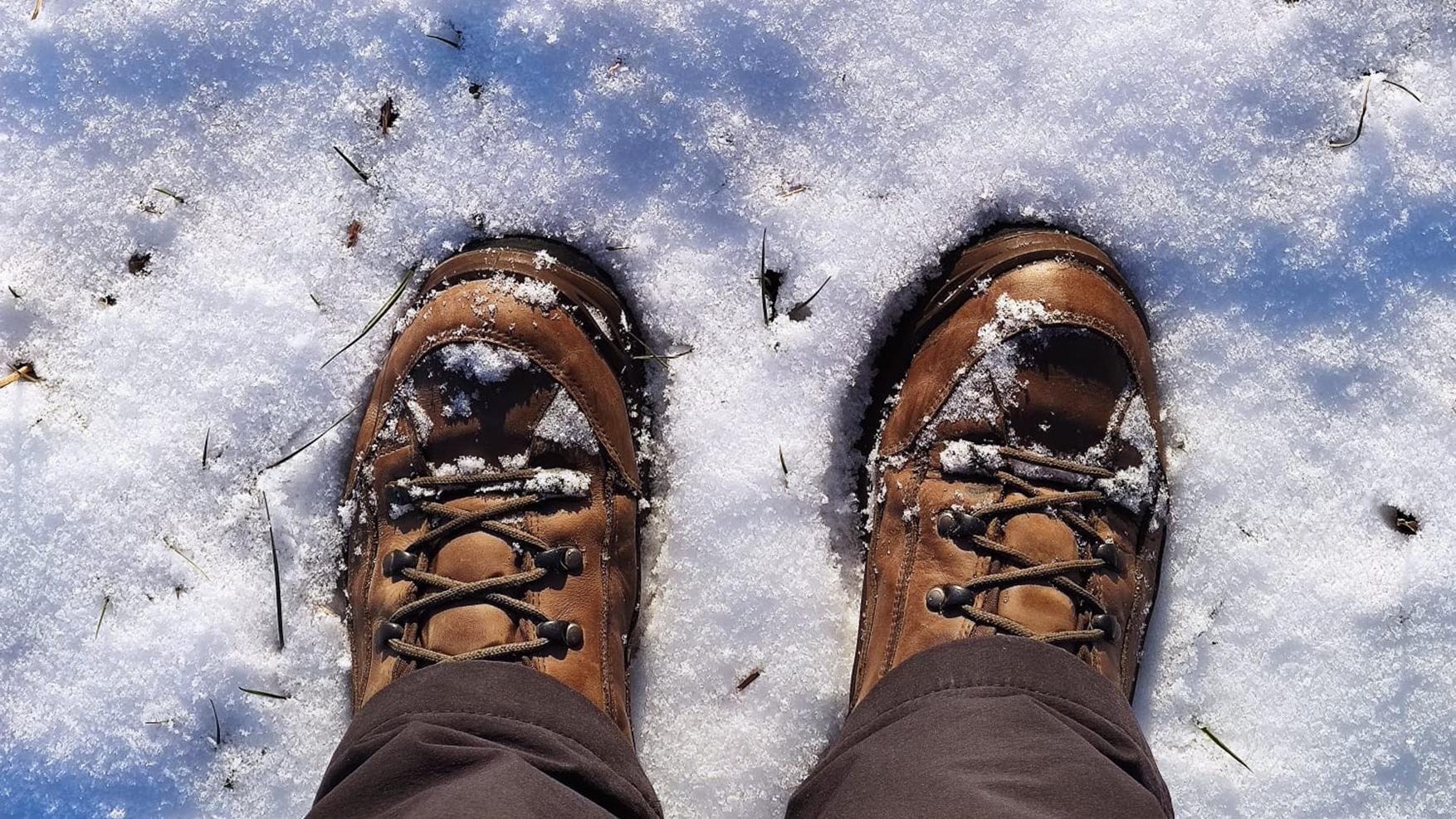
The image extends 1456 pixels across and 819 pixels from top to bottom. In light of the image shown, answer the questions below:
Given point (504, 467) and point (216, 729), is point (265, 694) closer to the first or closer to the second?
point (216, 729)

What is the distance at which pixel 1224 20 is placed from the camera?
167 centimetres

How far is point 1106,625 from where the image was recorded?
156cm

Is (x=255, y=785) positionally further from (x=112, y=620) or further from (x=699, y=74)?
(x=699, y=74)

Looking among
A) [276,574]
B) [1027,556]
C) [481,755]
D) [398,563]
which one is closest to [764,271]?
[1027,556]

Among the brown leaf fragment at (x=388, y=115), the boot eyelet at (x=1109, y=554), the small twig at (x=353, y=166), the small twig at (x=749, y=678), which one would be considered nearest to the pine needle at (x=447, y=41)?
the brown leaf fragment at (x=388, y=115)

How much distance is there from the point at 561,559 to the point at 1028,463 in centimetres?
81

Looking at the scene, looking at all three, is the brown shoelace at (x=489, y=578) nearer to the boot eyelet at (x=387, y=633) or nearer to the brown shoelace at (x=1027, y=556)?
the boot eyelet at (x=387, y=633)

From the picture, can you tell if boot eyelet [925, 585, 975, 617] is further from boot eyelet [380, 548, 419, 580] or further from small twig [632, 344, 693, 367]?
boot eyelet [380, 548, 419, 580]

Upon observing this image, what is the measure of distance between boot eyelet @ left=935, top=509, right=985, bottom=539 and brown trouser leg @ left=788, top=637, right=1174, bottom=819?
0.70 ft

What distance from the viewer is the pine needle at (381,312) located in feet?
5.53

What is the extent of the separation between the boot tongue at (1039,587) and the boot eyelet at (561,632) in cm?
69

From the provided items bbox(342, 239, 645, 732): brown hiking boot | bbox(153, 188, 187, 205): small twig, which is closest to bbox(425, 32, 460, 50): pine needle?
bbox(342, 239, 645, 732): brown hiking boot

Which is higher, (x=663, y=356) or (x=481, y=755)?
(x=663, y=356)

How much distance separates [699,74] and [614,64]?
15 cm
